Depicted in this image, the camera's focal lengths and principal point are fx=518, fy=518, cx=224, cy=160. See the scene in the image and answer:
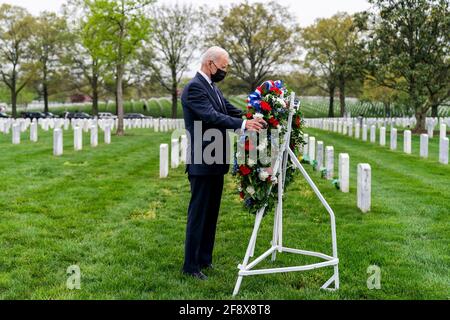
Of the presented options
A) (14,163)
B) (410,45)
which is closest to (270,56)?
(410,45)

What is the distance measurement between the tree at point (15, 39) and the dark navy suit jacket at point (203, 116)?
50318mm

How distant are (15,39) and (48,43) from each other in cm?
316

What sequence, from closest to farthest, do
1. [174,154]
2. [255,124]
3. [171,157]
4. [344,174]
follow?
[255,124] → [344,174] → [174,154] → [171,157]

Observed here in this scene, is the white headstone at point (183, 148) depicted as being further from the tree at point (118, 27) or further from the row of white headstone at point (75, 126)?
the tree at point (118, 27)

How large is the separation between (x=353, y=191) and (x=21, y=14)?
50.1 meters

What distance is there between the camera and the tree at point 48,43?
173 feet

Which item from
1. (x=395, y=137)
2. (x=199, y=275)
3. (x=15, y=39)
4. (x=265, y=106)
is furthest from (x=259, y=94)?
(x=15, y=39)

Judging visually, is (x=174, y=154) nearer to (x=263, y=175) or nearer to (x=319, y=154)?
(x=319, y=154)

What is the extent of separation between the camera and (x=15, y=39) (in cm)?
5197

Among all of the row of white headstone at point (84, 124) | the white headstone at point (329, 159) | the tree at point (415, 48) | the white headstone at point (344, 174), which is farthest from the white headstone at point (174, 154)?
the tree at point (415, 48)

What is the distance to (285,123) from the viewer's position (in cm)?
519

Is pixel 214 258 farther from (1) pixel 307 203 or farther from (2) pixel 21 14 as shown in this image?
(2) pixel 21 14

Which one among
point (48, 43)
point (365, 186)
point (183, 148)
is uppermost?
point (48, 43)
